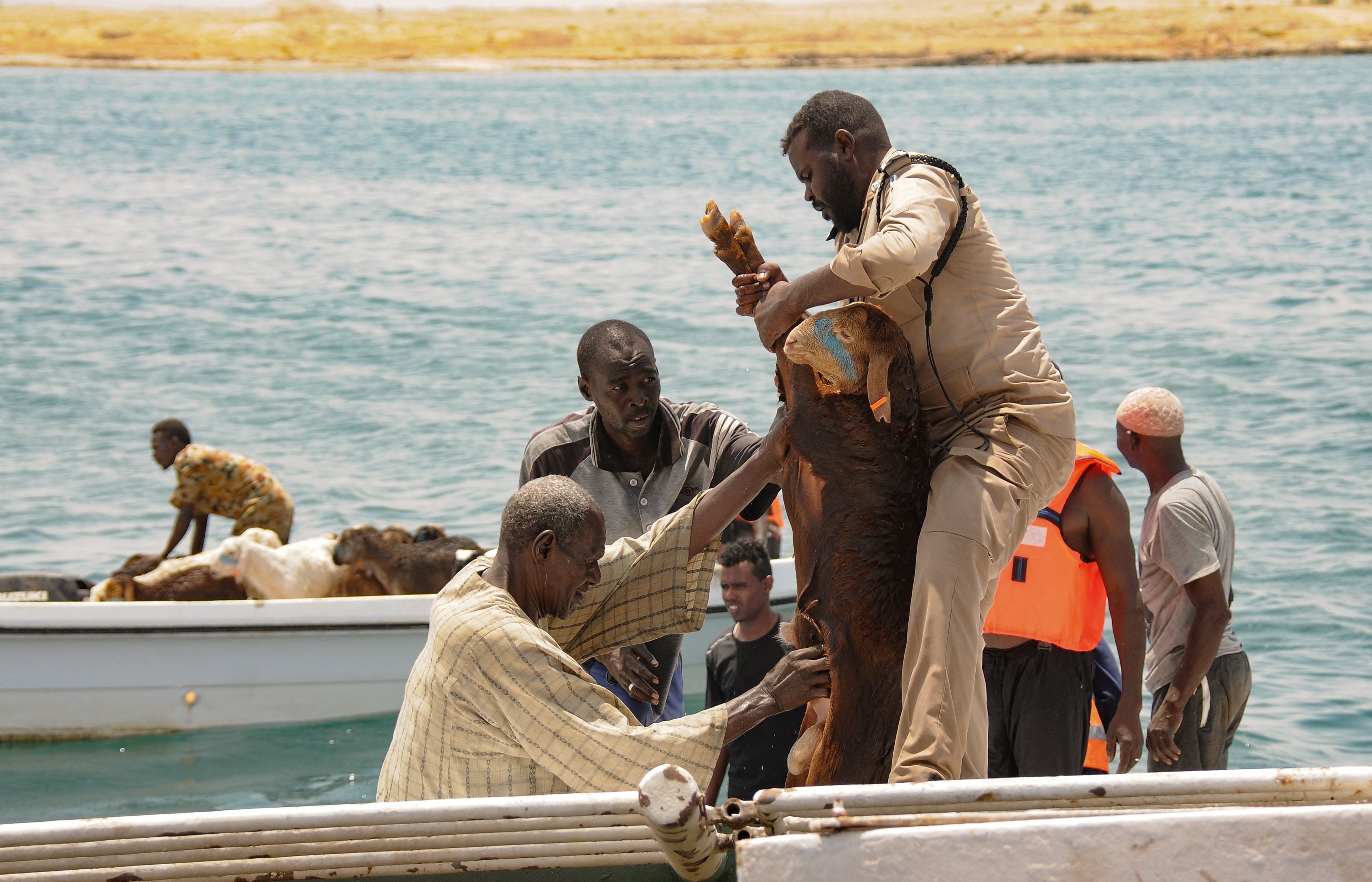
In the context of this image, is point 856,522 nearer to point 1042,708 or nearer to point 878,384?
point 878,384

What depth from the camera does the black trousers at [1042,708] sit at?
5.09 meters

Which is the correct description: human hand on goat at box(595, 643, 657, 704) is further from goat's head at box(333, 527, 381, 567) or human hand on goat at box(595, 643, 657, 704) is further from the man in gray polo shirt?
goat's head at box(333, 527, 381, 567)

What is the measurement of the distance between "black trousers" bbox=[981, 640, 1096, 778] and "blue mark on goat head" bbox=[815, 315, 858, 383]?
223 cm

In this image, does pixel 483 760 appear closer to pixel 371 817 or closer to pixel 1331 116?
pixel 371 817

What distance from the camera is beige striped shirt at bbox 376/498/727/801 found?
2953mm

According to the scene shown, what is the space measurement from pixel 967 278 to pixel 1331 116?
157ft

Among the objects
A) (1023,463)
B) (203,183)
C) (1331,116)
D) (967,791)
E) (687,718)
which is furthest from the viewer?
(1331,116)

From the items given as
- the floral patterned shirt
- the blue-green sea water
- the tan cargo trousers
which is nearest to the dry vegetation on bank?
the blue-green sea water

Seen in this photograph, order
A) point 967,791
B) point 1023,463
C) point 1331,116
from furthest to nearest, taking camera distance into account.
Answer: point 1331,116, point 1023,463, point 967,791

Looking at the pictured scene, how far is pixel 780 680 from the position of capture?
10.6ft

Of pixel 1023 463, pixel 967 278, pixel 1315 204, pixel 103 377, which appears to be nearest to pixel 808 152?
pixel 967 278

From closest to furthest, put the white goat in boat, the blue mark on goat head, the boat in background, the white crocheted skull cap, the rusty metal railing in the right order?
the rusty metal railing → the blue mark on goat head → the white crocheted skull cap → the boat in background → the white goat in boat

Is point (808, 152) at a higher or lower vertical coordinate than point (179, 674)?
higher

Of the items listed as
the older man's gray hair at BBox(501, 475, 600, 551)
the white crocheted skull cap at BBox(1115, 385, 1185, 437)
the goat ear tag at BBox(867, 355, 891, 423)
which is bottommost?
the white crocheted skull cap at BBox(1115, 385, 1185, 437)
